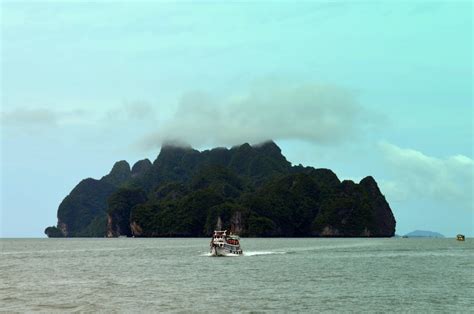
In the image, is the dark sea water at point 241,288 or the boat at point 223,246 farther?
the boat at point 223,246

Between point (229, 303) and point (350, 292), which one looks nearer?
point (229, 303)

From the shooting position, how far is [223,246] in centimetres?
9444

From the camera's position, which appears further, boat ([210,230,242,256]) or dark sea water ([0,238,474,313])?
boat ([210,230,242,256])

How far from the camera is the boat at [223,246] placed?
309 ft

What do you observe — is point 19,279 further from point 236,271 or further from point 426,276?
point 426,276

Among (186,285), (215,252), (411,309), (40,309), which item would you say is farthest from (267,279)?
(215,252)

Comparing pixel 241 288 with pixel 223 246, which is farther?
pixel 223 246

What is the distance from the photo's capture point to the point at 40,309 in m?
39.0

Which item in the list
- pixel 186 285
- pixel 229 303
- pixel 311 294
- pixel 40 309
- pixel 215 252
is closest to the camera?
pixel 40 309

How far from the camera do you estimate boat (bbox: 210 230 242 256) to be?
9412cm

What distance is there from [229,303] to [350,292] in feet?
36.8

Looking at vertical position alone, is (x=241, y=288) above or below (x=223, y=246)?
below

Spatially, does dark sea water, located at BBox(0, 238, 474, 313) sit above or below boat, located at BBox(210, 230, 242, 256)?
below

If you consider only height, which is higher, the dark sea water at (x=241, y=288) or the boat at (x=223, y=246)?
the boat at (x=223, y=246)
